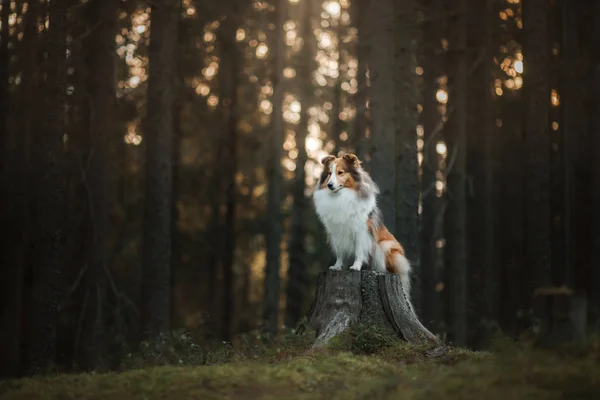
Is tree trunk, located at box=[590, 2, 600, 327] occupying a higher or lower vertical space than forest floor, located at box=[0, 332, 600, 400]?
higher

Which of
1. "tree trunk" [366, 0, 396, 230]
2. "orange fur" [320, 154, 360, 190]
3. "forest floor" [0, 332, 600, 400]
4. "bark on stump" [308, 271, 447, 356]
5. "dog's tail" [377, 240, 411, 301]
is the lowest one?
"forest floor" [0, 332, 600, 400]

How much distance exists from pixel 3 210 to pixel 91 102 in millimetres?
4676

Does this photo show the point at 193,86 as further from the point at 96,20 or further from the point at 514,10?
the point at 514,10

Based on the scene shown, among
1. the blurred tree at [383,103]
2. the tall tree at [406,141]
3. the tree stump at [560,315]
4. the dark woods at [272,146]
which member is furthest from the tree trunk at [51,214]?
the tree stump at [560,315]

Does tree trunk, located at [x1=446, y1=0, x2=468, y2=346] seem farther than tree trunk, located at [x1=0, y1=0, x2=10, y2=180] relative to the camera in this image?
No

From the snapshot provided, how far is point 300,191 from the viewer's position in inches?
894

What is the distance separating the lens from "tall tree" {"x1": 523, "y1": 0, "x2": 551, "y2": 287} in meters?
15.8

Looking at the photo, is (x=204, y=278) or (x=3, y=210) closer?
(x=3, y=210)

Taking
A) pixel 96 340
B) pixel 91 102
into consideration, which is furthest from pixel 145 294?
pixel 91 102

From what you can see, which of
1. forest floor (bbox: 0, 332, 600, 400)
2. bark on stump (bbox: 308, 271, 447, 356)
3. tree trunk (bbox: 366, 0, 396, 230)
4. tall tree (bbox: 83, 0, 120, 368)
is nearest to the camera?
forest floor (bbox: 0, 332, 600, 400)

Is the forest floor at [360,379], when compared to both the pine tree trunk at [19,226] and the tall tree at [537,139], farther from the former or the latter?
the pine tree trunk at [19,226]

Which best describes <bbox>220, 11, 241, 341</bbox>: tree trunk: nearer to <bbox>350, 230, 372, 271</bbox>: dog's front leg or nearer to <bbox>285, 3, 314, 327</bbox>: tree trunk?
<bbox>285, 3, 314, 327</bbox>: tree trunk

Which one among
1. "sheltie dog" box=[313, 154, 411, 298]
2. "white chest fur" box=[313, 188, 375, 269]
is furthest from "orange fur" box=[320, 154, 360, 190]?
"white chest fur" box=[313, 188, 375, 269]

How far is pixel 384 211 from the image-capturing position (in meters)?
14.0
